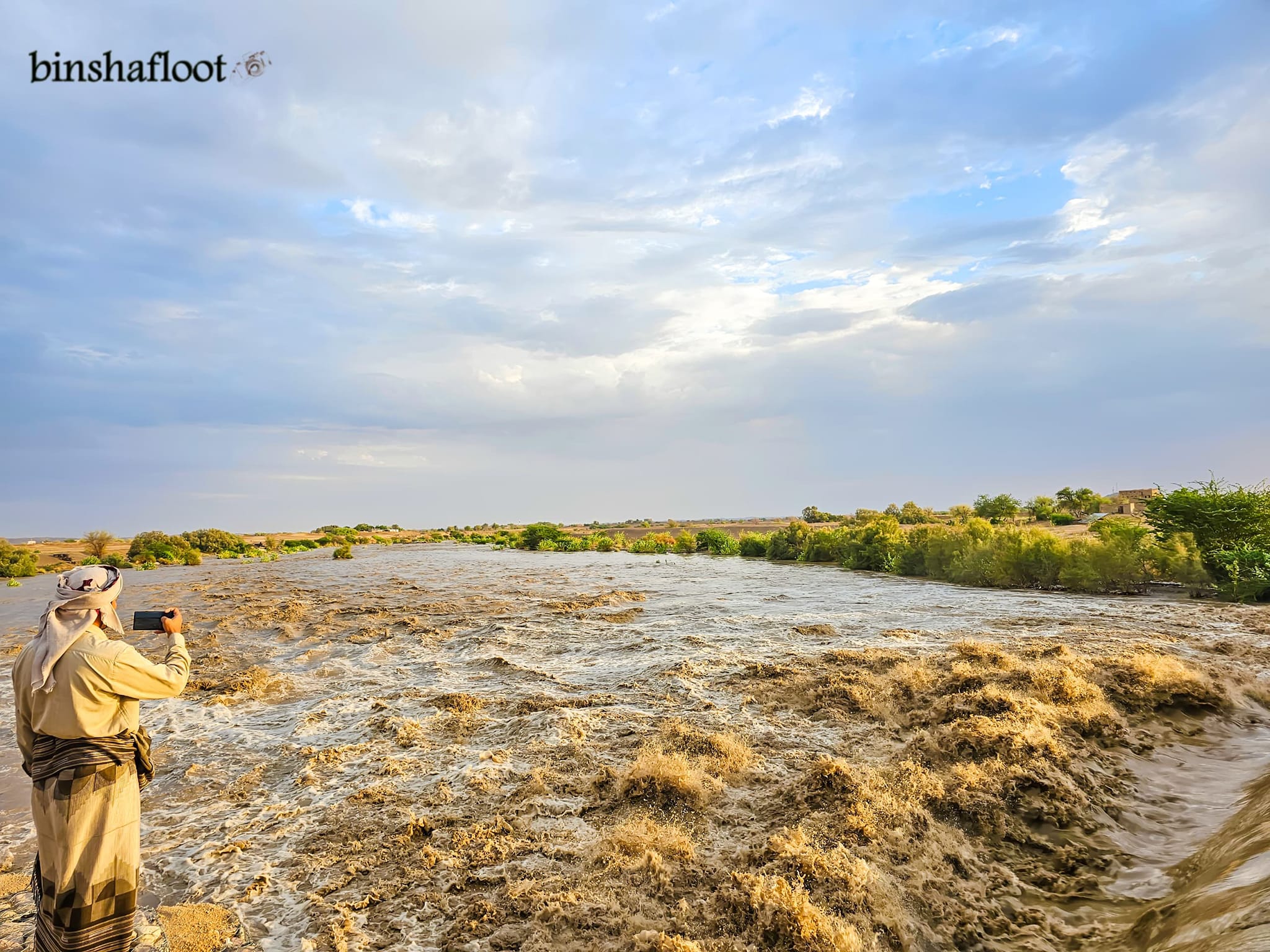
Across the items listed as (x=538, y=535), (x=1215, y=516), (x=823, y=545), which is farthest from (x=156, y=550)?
(x=1215, y=516)

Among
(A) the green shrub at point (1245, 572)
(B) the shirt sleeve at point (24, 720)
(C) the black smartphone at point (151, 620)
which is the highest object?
(C) the black smartphone at point (151, 620)

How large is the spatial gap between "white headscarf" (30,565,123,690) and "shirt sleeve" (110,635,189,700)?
0.59 feet

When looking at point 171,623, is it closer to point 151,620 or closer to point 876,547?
point 151,620

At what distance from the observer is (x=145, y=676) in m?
2.97

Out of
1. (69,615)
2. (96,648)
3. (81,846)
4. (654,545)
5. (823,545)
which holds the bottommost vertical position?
(654,545)

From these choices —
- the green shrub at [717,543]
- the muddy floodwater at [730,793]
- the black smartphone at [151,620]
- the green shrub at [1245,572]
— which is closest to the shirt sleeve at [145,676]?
the black smartphone at [151,620]

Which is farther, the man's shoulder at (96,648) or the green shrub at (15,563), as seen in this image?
the green shrub at (15,563)

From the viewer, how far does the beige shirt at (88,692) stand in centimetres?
279

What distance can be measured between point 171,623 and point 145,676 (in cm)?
37

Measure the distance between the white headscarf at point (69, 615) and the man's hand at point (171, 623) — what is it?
0.77 ft

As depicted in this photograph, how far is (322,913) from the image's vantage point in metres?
3.54

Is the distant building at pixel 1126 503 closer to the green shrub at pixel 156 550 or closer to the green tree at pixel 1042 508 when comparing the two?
the green tree at pixel 1042 508

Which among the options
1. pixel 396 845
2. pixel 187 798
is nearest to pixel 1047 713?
pixel 396 845

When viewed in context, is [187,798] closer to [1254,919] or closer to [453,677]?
[453,677]
